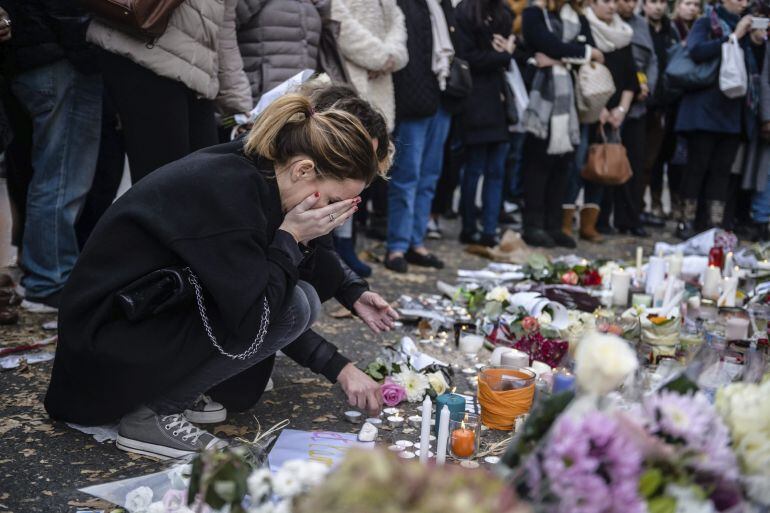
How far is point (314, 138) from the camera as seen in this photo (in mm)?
2379

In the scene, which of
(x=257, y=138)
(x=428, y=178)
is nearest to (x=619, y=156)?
(x=428, y=178)

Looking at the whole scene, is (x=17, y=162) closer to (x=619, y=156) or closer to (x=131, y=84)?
(x=131, y=84)

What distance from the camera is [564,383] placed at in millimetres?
2480

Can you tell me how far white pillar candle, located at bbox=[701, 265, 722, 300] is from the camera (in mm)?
4546

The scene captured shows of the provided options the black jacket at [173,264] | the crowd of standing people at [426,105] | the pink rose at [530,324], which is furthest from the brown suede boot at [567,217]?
the black jacket at [173,264]

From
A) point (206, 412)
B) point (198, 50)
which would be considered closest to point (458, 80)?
point (198, 50)

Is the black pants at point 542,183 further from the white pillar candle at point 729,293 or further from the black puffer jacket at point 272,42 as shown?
the black puffer jacket at point 272,42

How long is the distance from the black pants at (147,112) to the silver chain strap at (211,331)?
1.31 meters

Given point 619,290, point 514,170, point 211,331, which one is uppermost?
point 211,331

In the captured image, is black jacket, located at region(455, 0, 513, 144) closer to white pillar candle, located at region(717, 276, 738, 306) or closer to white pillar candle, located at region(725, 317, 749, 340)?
white pillar candle, located at region(717, 276, 738, 306)

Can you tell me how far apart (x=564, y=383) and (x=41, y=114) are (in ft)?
8.55

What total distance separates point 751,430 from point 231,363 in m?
1.57

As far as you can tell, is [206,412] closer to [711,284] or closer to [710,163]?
[711,284]

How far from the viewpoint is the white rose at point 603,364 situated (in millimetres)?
1095
